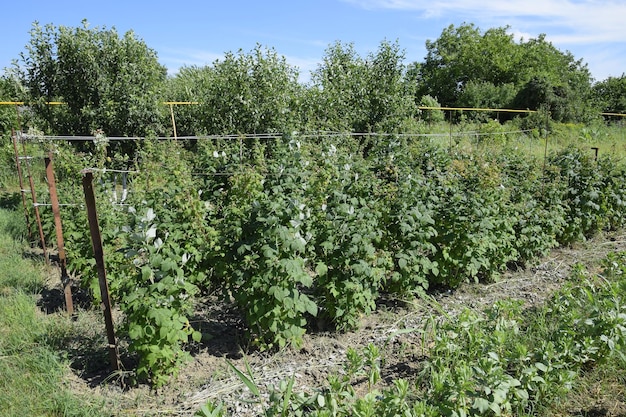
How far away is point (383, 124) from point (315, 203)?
22.5 feet

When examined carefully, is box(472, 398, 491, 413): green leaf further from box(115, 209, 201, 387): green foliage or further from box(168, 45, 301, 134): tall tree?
box(168, 45, 301, 134): tall tree

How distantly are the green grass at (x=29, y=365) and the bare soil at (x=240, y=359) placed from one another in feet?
0.41

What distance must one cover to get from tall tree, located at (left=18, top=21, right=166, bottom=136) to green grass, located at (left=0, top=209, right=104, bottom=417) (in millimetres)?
4974

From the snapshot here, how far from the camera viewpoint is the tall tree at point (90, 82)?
30.2 ft

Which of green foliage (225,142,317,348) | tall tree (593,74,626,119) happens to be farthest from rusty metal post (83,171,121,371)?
tall tree (593,74,626,119)

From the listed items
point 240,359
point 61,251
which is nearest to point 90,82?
point 61,251

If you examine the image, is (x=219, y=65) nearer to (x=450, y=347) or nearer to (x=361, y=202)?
(x=361, y=202)

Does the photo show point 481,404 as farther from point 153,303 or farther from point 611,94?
point 611,94

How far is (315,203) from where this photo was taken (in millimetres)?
4387

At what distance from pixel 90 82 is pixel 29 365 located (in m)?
7.16

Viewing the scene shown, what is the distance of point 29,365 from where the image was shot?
350cm

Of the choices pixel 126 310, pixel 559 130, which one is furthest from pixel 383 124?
pixel 559 130

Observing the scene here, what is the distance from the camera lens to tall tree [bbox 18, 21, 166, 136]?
9.20 m

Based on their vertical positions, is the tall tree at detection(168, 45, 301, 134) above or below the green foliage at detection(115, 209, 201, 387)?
above
